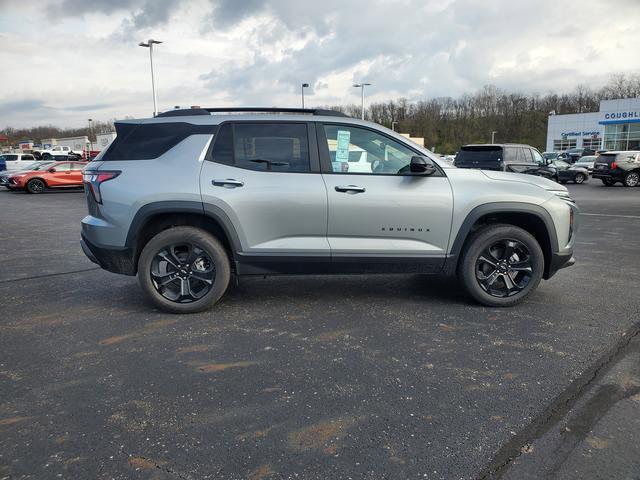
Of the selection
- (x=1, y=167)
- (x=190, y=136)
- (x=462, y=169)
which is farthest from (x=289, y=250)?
(x=1, y=167)

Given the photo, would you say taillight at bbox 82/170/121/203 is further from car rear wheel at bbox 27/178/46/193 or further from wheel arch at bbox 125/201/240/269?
car rear wheel at bbox 27/178/46/193

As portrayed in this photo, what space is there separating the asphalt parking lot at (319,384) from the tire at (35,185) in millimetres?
19550

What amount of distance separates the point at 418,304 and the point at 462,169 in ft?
4.52

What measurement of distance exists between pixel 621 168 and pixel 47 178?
25737 millimetres

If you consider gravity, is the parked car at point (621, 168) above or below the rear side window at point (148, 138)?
below

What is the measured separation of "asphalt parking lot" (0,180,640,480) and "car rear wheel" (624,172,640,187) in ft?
68.9

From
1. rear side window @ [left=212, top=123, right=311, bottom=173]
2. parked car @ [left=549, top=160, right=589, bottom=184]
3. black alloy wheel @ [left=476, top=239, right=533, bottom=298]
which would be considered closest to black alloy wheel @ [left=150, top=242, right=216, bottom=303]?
rear side window @ [left=212, top=123, right=311, bottom=173]

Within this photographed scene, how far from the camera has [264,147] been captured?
4.75m

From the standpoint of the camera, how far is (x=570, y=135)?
76.0m

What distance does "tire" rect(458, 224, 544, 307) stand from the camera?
192 inches

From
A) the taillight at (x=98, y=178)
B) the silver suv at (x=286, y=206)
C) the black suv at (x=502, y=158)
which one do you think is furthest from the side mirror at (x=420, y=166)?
the black suv at (x=502, y=158)

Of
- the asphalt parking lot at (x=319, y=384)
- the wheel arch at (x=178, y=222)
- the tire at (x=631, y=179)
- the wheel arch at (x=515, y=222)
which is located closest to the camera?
the asphalt parking lot at (x=319, y=384)

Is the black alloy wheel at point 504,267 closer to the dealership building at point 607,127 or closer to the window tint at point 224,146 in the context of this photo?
the window tint at point 224,146

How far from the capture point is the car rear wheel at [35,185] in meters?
22.6
